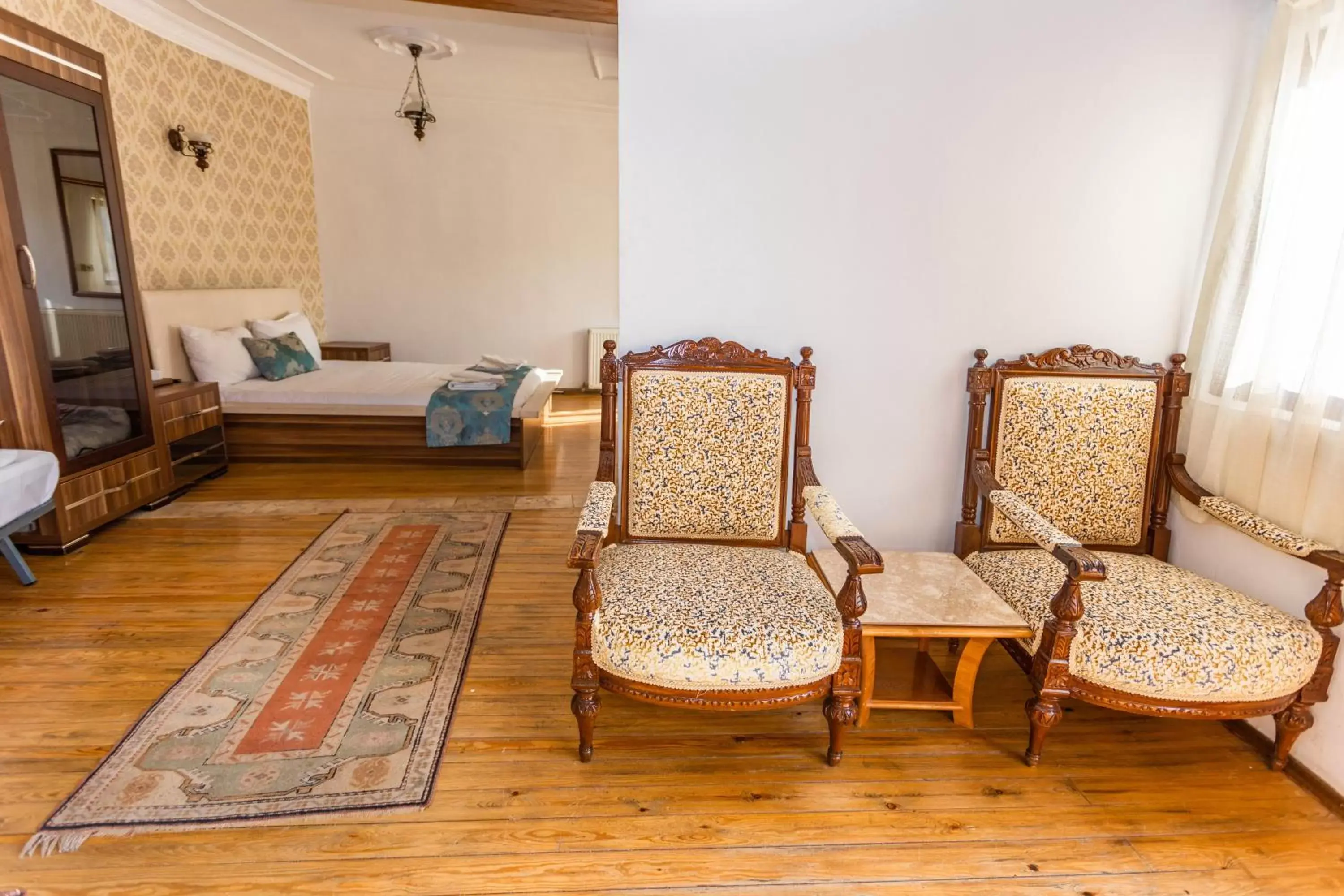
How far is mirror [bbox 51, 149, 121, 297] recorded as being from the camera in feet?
10.2

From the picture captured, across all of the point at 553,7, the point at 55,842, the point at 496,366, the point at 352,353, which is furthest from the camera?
the point at 352,353

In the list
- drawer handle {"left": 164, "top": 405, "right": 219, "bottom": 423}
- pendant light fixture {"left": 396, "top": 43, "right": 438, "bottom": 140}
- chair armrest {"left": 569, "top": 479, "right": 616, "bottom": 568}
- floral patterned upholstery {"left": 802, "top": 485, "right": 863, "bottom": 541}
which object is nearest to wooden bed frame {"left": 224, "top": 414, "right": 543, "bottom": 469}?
drawer handle {"left": 164, "top": 405, "right": 219, "bottom": 423}

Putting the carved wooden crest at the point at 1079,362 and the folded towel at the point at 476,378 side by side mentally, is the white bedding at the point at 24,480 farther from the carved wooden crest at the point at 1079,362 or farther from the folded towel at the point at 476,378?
the carved wooden crest at the point at 1079,362

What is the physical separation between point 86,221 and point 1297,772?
4909 millimetres

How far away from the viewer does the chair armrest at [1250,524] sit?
1.77 m

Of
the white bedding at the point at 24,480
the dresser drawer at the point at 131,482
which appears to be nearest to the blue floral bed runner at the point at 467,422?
the dresser drawer at the point at 131,482

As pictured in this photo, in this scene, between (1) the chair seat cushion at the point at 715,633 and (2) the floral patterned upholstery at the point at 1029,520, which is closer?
(1) the chair seat cushion at the point at 715,633

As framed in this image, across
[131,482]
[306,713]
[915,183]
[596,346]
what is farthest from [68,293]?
A: [596,346]

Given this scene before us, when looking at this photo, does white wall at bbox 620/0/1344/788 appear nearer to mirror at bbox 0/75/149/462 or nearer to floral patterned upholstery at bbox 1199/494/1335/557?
floral patterned upholstery at bbox 1199/494/1335/557

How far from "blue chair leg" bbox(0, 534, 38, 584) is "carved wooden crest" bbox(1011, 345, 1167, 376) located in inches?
147

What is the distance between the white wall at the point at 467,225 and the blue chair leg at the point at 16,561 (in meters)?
4.34

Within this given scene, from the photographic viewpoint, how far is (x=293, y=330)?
544cm

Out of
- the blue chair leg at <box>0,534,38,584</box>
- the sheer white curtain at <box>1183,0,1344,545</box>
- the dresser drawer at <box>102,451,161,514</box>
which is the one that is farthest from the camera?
the dresser drawer at <box>102,451,161,514</box>

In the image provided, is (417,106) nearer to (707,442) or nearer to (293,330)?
(293,330)
